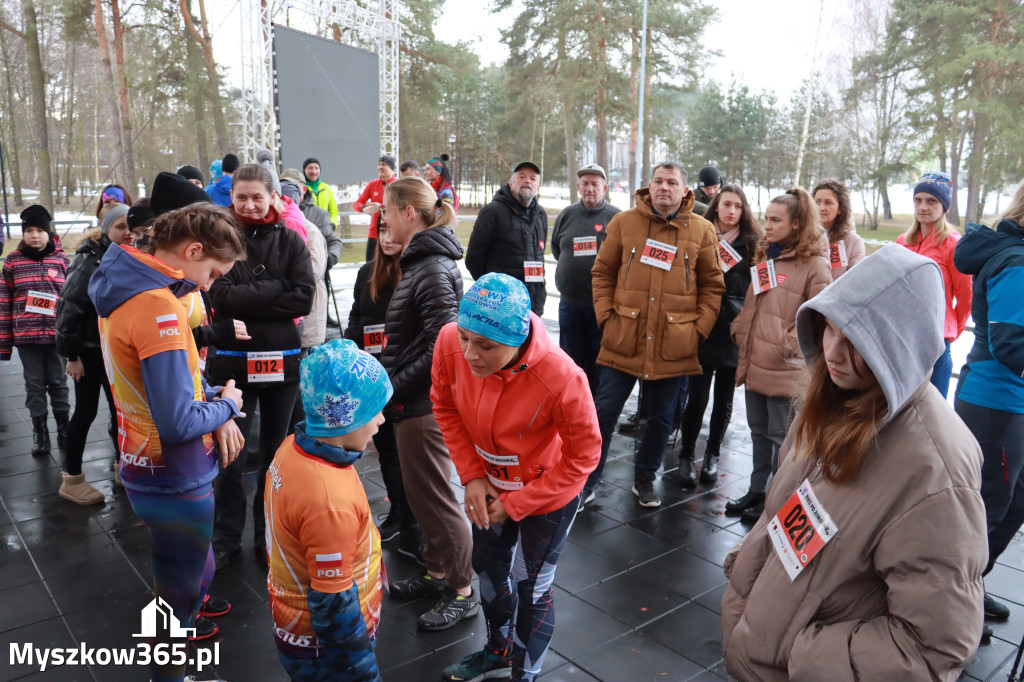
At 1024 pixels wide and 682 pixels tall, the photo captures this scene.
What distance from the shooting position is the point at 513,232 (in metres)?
5.55

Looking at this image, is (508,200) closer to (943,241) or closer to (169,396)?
(943,241)

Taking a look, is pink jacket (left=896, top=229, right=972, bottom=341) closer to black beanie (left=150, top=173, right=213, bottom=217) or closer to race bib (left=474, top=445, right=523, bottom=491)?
race bib (left=474, top=445, right=523, bottom=491)

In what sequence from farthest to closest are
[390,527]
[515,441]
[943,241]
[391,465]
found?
[943,241], [390,527], [391,465], [515,441]

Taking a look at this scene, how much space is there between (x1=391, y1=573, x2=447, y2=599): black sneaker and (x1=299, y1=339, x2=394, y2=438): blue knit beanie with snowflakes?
5.30 feet

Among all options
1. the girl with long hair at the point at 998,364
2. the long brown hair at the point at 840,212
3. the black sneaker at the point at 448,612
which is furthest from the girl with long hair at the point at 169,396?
the long brown hair at the point at 840,212

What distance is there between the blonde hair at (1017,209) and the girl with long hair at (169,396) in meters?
2.89

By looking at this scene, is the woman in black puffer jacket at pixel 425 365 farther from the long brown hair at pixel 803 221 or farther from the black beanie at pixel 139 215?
the long brown hair at pixel 803 221

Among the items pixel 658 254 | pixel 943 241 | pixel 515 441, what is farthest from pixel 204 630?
pixel 943 241

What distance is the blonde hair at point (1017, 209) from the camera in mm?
2656

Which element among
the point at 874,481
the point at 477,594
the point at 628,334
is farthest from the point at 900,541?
the point at 628,334

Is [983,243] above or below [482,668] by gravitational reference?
above

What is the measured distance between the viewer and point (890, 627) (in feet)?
3.95

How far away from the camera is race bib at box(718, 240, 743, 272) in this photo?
4535 mm

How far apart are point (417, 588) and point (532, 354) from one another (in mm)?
1611
